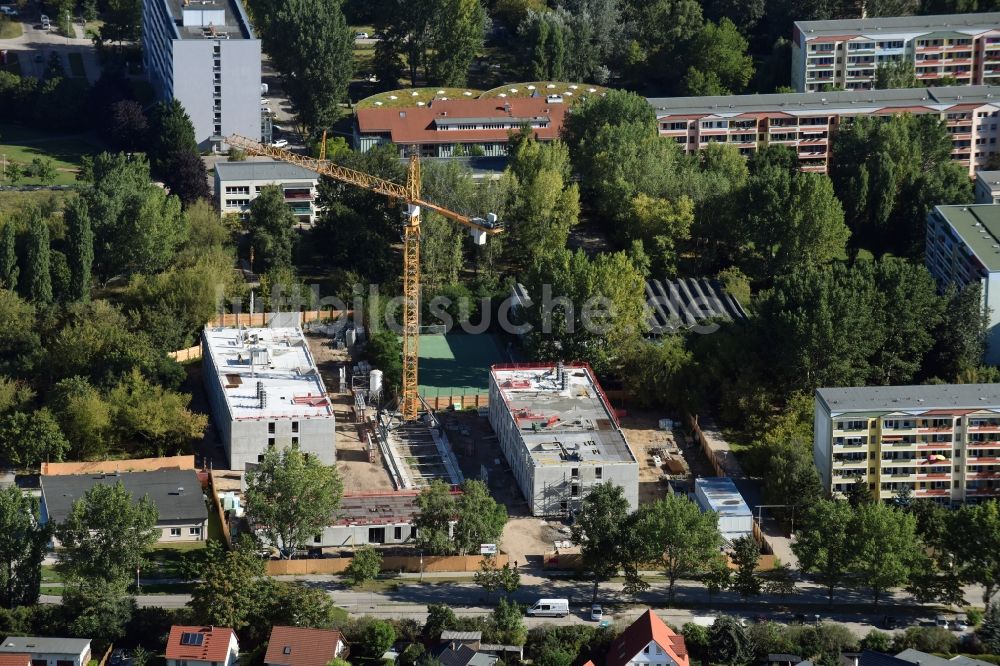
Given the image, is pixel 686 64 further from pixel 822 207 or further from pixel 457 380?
pixel 457 380

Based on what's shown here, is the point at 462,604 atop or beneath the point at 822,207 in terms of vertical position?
beneath

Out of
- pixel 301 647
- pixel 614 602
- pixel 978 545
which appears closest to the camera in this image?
pixel 301 647

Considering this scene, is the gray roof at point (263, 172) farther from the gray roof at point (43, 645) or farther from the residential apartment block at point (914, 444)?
the gray roof at point (43, 645)

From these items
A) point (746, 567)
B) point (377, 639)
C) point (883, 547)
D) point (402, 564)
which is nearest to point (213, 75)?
point (402, 564)

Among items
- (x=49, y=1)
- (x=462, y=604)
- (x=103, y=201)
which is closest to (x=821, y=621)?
(x=462, y=604)

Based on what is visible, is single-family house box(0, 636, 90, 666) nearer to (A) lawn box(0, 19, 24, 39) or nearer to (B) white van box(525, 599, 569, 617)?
(B) white van box(525, 599, 569, 617)

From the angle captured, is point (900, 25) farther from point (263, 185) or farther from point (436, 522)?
point (436, 522)
